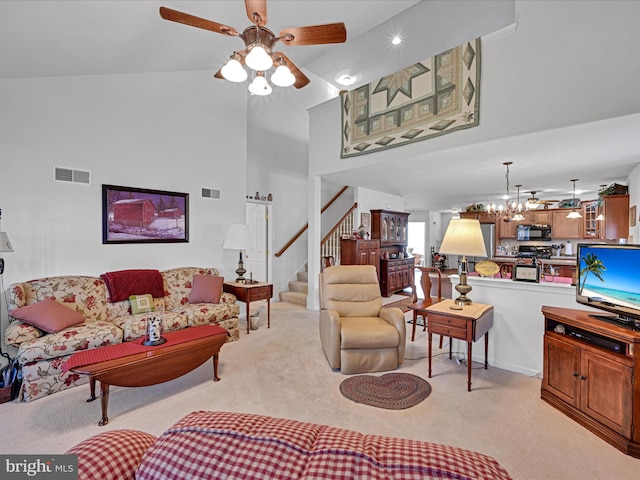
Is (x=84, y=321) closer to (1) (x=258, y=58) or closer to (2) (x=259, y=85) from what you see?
(2) (x=259, y=85)

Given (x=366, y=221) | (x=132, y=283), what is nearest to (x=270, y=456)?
(x=132, y=283)

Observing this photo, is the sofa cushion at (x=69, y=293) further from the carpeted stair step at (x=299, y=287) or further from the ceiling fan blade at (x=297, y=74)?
the carpeted stair step at (x=299, y=287)

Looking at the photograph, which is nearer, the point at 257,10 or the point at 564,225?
the point at 257,10

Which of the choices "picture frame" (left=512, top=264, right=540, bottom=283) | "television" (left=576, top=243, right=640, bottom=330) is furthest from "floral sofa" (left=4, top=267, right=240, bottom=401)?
"television" (left=576, top=243, right=640, bottom=330)

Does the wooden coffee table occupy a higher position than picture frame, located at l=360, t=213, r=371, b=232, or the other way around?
A: picture frame, located at l=360, t=213, r=371, b=232

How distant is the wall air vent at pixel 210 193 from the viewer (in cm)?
497

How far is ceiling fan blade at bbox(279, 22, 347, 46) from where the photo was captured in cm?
234

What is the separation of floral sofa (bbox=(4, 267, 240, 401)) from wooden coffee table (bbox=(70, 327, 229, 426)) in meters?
0.45

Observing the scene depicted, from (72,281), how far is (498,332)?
472 centimetres

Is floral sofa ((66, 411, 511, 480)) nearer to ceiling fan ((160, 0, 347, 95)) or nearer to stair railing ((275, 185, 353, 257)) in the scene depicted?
ceiling fan ((160, 0, 347, 95))

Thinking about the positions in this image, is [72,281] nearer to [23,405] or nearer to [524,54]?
[23,405]

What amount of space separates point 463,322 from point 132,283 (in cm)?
381

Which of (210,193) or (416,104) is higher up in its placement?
(416,104)

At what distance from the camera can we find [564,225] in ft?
25.8
